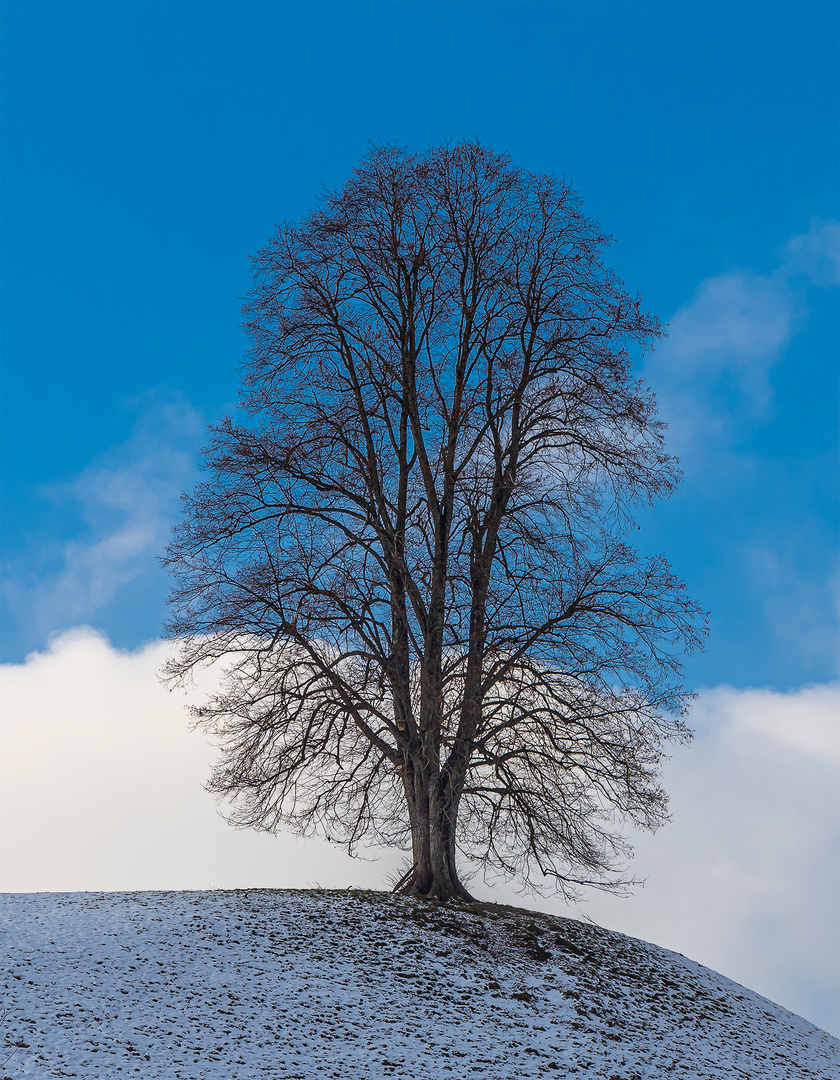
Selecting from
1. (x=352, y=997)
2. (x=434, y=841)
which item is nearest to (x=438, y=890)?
(x=434, y=841)

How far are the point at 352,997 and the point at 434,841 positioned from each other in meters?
4.03

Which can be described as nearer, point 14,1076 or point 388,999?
point 14,1076

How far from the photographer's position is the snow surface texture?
9086mm

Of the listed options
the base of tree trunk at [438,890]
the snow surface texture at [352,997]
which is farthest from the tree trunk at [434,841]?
the snow surface texture at [352,997]

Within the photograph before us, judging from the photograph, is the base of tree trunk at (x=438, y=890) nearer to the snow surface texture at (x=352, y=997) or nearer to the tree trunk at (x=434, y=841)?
the tree trunk at (x=434, y=841)

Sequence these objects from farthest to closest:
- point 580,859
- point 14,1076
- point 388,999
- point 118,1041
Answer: point 580,859
point 388,999
point 118,1041
point 14,1076

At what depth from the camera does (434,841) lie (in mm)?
14414

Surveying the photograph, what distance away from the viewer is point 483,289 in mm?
16234

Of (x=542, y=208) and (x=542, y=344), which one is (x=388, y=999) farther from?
(x=542, y=208)

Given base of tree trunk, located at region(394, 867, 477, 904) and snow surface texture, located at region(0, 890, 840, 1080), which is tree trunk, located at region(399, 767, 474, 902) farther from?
snow surface texture, located at region(0, 890, 840, 1080)

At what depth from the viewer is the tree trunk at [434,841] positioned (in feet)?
47.0

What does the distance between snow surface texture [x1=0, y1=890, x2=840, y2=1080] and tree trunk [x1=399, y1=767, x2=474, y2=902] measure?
636mm

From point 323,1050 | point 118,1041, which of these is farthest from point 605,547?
point 118,1041

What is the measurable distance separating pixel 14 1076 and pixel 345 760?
25.7 ft
